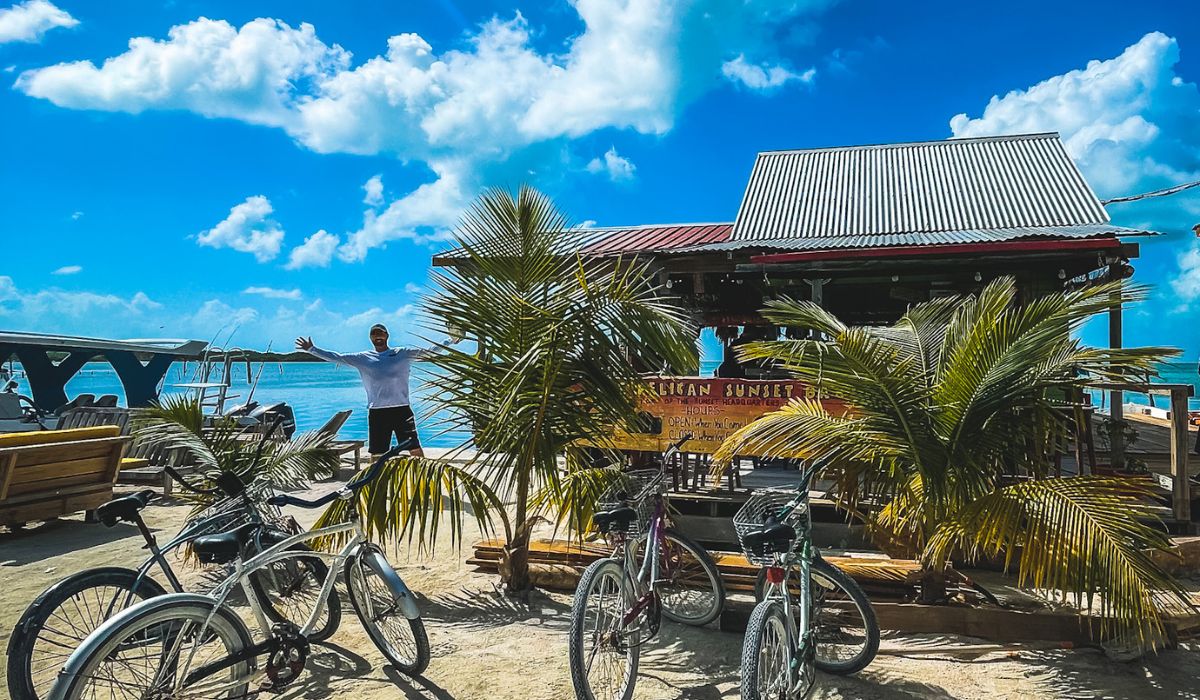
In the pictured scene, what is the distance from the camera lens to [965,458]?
4.05 metres

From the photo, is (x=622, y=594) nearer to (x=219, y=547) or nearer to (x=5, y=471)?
(x=219, y=547)

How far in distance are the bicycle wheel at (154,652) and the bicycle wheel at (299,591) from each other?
27.1 inches

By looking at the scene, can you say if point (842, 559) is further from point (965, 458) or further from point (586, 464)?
point (586, 464)

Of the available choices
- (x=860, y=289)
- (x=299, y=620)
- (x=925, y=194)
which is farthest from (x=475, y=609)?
(x=925, y=194)

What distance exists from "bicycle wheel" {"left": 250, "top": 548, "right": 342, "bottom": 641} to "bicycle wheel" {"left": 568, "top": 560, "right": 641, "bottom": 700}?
51.7 inches

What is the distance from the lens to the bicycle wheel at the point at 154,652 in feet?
8.34

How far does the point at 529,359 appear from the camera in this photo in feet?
14.9

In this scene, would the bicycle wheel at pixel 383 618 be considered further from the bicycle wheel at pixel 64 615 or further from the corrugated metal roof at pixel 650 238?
the corrugated metal roof at pixel 650 238

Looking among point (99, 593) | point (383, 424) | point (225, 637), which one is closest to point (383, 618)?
point (225, 637)

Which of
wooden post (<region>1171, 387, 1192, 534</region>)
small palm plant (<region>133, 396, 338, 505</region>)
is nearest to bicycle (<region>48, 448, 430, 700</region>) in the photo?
small palm plant (<region>133, 396, 338, 505</region>)

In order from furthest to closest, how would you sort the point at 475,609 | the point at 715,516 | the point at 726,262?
the point at 726,262
the point at 715,516
the point at 475,609

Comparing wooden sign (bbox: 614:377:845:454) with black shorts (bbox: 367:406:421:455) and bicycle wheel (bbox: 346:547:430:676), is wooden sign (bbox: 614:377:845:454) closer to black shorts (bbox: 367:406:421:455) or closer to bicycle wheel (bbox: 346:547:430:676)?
black shorts (bbox: 367:406:421:455)

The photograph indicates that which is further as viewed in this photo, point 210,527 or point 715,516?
point 715,516

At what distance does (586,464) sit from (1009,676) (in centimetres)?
265
